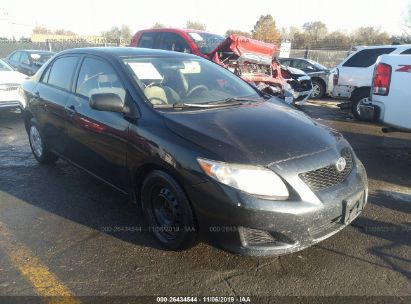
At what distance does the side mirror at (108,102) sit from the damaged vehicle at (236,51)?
4.55 m

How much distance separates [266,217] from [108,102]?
165cm

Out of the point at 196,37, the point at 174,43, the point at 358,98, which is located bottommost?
the point at 358,98

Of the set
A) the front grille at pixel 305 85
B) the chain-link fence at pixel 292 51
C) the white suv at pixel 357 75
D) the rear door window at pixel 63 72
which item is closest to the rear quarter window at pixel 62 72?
the rear door window at pixel 63 72

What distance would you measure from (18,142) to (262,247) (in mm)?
5447

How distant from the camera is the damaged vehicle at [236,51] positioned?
25.6ft

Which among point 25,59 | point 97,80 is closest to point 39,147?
point 97,80

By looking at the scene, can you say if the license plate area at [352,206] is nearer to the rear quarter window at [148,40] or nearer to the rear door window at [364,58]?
the rear door window at [364,58]

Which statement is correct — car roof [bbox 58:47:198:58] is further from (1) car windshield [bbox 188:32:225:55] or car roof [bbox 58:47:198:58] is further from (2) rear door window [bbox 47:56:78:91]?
(1) car windshield [bbox 188:32:225:55]

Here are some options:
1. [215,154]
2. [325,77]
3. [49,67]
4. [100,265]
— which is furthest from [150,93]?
[325,77]

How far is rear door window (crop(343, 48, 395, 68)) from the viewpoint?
9.17 meters

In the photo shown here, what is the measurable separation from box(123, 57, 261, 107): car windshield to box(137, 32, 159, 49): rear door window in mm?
5395

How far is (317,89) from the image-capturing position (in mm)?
12898

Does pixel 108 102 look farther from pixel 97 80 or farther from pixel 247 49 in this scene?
pixel 247 49

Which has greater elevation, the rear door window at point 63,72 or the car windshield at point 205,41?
the car windshield at point 205,41
